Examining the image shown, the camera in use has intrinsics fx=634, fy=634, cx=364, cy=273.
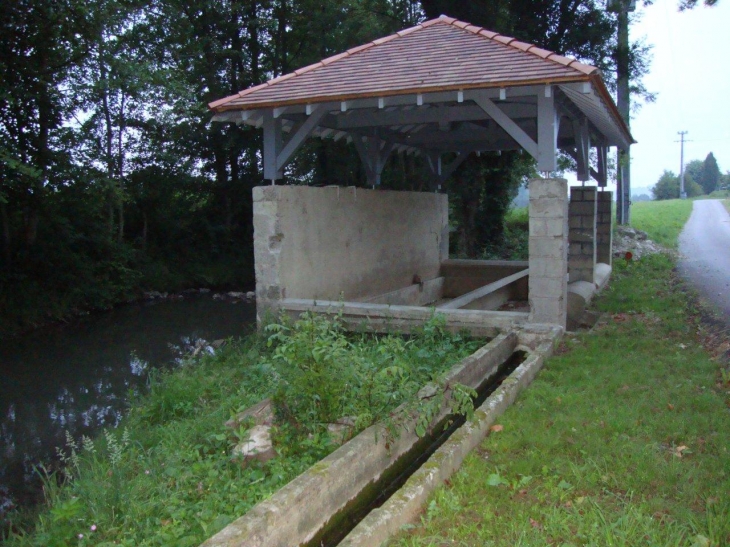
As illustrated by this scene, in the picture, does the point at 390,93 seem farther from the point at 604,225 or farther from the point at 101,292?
the point at 101,292

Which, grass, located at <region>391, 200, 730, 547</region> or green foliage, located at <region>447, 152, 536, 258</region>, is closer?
grass, located at <region>391, 200, 730, 547</region>

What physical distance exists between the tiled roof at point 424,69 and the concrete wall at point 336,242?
4.17ft

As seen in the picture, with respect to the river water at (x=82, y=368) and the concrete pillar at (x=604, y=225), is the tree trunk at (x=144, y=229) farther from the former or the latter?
the concrete pillar at (x=604, y=225)

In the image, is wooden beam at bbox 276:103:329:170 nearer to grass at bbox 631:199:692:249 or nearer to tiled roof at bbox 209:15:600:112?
tiled roof at bbox 209:15:600:112

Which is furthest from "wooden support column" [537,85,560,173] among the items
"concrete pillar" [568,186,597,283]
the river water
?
the river water

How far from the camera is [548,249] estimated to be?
23.9 ft

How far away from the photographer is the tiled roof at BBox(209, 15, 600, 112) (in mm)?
6930

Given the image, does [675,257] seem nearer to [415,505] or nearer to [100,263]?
[100,263]

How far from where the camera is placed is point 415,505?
343 cm

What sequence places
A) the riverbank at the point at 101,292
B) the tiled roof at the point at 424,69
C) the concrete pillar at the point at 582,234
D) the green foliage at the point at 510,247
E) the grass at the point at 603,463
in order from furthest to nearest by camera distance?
1. the green foliage at the point at 510,247
2. the riverbank at the point at 101,292
3. the concrete pillar at the point at 582,234
4. the tiled roof at the point at 424,69
5. the grass at the point at 603,463

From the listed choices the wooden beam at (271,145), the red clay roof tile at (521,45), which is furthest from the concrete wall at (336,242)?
the red clay roof tile at (521,45)

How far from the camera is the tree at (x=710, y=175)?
80.6 meters

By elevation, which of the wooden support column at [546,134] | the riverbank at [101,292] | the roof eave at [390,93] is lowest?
the riverbank at [101,292]

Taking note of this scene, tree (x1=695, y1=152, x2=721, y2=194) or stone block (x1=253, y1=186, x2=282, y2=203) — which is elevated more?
tree (x1=695, y1=152, x2=721, y2=194)
